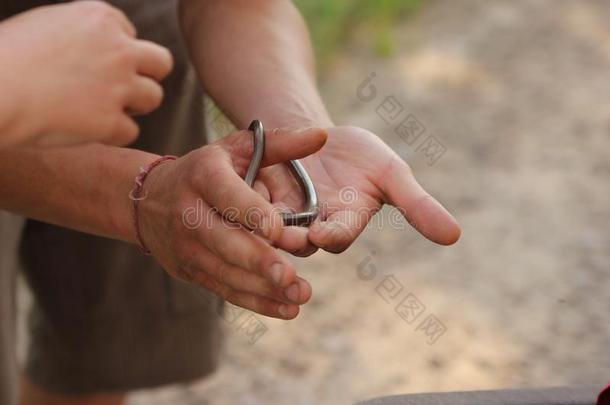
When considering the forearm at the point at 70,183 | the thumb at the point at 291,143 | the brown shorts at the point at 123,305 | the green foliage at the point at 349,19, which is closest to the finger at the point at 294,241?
the thumb at the point at 291,143

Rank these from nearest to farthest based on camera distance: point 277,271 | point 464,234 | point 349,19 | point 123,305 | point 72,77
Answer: point 72,77
point 277,271
point 123,305
point 464,234
point 349,19

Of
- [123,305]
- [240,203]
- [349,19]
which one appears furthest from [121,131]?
[349,19]

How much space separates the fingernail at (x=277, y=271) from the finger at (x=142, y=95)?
0.21m

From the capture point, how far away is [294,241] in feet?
3.66

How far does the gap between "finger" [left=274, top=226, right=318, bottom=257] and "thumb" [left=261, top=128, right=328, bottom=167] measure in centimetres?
12

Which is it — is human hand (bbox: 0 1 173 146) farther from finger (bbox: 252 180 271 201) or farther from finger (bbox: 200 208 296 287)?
finger (bbox: 252 180 271 201)

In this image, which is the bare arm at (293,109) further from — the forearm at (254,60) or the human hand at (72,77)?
the human hand at (72,77)

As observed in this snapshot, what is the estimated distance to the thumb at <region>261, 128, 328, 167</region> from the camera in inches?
47.5

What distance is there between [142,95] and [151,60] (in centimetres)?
4

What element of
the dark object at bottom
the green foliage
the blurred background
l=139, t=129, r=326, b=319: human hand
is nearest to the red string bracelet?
l=139, t=129, r=326, b=319: human hand

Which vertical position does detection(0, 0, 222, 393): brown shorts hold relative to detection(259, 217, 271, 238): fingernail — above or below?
below

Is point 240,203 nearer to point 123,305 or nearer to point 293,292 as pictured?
point 293,292

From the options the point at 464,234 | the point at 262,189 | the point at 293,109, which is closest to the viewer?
the point at 262,189

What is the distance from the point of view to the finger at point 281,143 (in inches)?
47.6
